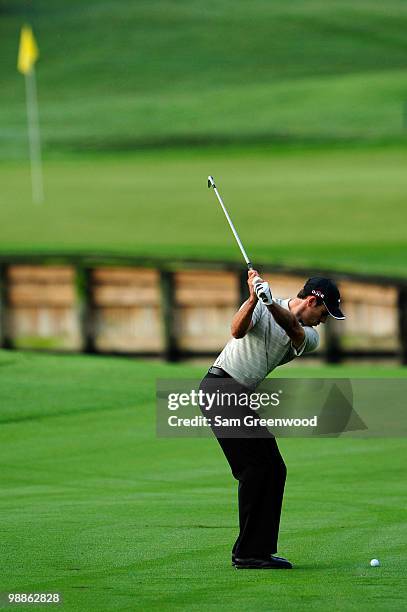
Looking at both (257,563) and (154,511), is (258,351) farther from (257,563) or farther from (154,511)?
(154,511)

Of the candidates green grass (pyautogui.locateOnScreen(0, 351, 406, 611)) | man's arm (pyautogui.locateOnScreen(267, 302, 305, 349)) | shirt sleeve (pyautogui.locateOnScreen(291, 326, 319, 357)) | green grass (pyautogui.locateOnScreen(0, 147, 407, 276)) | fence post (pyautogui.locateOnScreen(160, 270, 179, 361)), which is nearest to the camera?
green grass (pyautogui.locateOnScreen(0, 351, 406, 611))

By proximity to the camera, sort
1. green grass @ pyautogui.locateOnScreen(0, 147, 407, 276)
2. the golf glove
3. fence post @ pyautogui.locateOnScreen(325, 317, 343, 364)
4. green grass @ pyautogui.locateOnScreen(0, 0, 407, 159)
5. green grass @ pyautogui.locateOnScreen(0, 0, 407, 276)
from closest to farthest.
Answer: the golf glove, fence post @ pyautogui.locateOnScreen(325, 317, 343, 364), green grass @ pyautogui.locateOnScreen(0, 147, 407, 276), green grass @ pyautogui.locateOnScreen(0, 0, 407, 276), green grass @ pyautogui.locateOnScreen(0, 0, 407, 159)

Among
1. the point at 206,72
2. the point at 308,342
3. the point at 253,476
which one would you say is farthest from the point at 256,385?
the point at 206,72

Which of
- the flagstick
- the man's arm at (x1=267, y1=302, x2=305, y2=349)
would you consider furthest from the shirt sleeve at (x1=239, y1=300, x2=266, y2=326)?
the flagstick

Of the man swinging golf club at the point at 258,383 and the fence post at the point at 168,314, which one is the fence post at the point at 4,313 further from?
the man swinging golf club at the point at 258,383

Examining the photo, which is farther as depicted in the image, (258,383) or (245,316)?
(258,383)

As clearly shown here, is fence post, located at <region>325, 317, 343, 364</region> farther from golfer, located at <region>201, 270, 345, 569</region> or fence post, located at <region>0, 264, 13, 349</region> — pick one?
golfer, located at <region>201, 270, 345, 569</region>

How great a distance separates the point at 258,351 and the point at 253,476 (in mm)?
769

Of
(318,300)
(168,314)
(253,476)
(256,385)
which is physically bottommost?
(253,476)

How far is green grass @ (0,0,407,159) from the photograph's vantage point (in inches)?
1908

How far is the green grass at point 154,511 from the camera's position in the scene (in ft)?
28.9

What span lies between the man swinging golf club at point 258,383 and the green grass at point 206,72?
3597cm

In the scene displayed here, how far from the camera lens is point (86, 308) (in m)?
26.1

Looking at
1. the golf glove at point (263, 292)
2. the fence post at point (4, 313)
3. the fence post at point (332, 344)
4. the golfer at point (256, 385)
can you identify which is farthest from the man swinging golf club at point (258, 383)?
the fence post at point (4, 313)
